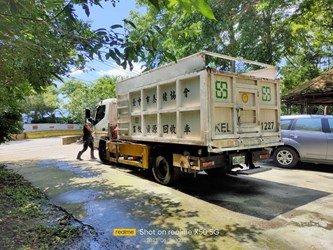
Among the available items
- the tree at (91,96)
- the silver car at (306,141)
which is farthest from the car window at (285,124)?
the tree at (91,96)

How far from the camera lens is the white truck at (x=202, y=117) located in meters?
5.16

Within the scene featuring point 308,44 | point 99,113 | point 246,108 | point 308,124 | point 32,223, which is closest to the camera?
point 32,223

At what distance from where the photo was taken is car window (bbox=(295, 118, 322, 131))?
8047 mm

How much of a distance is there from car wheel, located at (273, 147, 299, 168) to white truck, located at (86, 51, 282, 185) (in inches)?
96.3

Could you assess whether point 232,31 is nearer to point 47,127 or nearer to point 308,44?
point 308,44

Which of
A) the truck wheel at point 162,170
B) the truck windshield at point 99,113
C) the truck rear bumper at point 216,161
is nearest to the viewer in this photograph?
the truck rear bumper at point 216,161

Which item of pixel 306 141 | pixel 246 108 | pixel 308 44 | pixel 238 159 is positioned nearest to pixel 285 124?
pixel 306 141

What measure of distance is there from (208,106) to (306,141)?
4.69 m

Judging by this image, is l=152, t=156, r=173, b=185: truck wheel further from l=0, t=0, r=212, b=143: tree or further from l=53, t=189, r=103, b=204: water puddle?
l=0, t=0, r=212, b=143: tree

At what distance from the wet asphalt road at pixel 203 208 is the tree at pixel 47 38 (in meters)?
2.44

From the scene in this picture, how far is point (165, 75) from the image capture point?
617cm

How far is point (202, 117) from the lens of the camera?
5105 mm

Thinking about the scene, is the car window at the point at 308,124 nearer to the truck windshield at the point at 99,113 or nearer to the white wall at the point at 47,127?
the truck windshield at the point at 99,113

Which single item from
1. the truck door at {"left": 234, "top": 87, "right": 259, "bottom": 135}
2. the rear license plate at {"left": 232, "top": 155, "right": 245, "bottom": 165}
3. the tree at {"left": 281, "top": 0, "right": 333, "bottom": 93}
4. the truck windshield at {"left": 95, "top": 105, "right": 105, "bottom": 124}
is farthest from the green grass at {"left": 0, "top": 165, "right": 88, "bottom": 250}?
the tree at {"left": 281, "top": 0, "right": 333, "bottom": 93}
